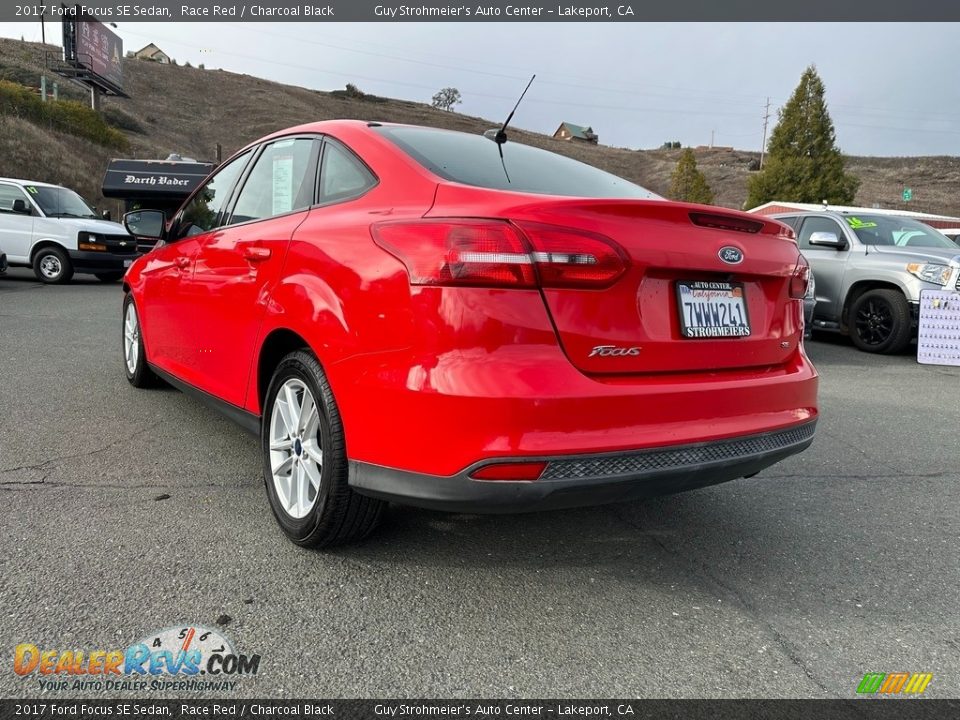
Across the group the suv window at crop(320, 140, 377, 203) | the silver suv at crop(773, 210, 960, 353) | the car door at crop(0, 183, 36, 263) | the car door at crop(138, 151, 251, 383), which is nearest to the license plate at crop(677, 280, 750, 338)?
the suv window at crop(320, 140, 377, 203)

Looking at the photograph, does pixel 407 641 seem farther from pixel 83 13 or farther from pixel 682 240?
pixel 83 13

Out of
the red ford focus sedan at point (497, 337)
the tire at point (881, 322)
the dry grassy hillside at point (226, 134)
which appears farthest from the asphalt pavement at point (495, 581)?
the dry grassy hillside at point (226, 134)

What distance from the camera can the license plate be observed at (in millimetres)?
2268

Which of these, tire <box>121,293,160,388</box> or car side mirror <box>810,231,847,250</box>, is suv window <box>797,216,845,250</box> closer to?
car side mirror <box>810,231,847,250</box>

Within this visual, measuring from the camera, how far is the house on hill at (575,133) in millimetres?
107938

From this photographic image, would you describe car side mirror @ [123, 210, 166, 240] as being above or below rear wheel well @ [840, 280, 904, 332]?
above

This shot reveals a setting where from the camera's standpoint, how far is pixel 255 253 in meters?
2.96

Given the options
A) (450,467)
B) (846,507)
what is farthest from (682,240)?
(846,507)

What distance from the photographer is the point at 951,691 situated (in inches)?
77.4

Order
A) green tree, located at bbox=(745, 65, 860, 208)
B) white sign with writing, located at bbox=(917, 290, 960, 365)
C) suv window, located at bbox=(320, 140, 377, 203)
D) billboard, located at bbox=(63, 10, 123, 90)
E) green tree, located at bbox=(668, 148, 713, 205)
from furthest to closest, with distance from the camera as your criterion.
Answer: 1. green tree, located at bbox=(668, 148, 713, 205)
2. green tree, located at bbox=(745, 65, 860, 208)
3. billboard, located at bbox=(63, 10, 123, 90)
4. white sign with writing, located at bbox=(917, 290, 960, 365)
5. suv window, located at bbox=(320, 140, 377, 203)

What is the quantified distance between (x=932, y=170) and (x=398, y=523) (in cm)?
8861

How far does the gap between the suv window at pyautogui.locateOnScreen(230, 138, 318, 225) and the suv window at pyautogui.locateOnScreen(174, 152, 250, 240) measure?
0.71ft

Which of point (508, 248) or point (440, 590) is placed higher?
point (508, 248)

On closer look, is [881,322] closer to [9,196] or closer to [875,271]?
[875,271]
